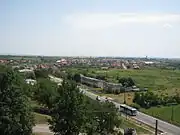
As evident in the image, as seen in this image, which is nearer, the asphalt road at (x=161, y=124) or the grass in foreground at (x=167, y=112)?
the asphalt road at (x=161, y=124)

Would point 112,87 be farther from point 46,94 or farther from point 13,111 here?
point 13,111

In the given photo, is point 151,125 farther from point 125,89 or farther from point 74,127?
point 125,89

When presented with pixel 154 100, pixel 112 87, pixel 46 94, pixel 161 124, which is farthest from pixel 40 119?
pixel 112 87

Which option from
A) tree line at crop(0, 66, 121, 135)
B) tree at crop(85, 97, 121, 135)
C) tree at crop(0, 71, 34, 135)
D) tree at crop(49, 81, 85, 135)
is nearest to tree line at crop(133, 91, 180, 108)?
tree at crop(85, 97, 121, 135)

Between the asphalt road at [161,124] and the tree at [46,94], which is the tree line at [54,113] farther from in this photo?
the asphalt road at [161,124]

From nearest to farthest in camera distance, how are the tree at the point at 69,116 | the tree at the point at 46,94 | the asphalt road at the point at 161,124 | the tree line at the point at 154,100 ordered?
1. the tree at the point at 69,116
2. the asphalt road at the point at 161,124
3. the tree at the point at 46,94
4. the tree line at the point at 154,100

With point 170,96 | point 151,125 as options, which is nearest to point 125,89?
point 170,96

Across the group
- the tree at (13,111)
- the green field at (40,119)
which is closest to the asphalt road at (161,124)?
the green field at (40,119)
